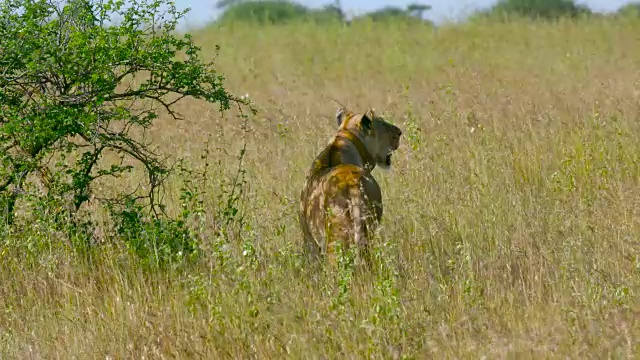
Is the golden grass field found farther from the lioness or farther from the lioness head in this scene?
the lioness head

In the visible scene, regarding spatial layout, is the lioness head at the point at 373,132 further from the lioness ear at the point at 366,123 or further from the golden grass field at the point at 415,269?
the golden grass field at the point at 415,269

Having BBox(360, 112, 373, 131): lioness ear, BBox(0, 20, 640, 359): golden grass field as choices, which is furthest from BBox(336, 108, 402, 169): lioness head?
BBox(0, 20, 640, 359): golden grass field

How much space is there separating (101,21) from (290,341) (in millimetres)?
3127

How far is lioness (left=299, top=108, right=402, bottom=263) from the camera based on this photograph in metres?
6.04

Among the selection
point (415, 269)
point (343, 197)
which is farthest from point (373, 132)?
point (415, 269)

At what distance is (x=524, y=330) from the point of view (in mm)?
4816

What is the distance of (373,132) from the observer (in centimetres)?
743

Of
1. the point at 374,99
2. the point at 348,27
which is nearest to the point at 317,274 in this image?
the point at 374,99

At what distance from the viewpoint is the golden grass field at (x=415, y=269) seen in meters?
4.85

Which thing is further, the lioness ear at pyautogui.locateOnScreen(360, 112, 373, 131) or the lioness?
the lioness ear at pyautogui.locateOnScreen(360, 112, 373, 131)

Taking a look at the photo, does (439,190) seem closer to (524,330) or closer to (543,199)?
(543,199)

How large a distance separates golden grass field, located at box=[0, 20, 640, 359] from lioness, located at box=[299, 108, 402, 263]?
0.58ft

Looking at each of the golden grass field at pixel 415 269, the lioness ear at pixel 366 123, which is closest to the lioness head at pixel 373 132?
the lioness ear at pixel 366 123

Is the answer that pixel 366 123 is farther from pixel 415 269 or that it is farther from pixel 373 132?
pixel 415 269
